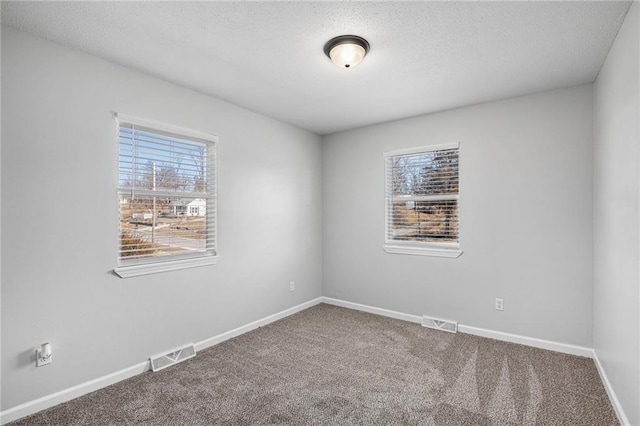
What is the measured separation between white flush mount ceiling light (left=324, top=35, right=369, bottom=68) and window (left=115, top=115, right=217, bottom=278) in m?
1.54

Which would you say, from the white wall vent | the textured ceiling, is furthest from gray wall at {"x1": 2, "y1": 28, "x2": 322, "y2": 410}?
the white wall vent

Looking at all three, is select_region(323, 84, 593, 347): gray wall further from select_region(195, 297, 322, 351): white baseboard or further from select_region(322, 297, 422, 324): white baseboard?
select_region(195, 297, 322, 351): white baseboard

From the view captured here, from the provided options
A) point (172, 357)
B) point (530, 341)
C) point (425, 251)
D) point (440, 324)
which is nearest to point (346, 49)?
point (425, 251)

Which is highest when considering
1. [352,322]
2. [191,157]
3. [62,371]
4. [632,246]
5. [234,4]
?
[234,4]

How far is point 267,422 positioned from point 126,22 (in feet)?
8.58

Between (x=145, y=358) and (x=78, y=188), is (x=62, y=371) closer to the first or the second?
(x=145, y=358)

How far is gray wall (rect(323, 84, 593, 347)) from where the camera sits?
9.57ft

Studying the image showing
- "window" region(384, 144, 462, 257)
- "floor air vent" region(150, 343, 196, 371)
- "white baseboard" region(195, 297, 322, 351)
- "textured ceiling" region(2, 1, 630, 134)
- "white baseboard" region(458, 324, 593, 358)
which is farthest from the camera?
"window" region(384, 144, 462, 257)

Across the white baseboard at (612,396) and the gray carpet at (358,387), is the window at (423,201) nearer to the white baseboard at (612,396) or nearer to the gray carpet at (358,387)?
the gray carpet at (358,387)

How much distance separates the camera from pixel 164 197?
2869 mm

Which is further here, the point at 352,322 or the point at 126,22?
the point at 352,322

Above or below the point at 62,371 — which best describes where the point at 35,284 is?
above

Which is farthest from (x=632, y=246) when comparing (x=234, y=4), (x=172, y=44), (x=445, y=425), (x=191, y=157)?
(x=191, y=157)

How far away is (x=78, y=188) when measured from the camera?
229cm
